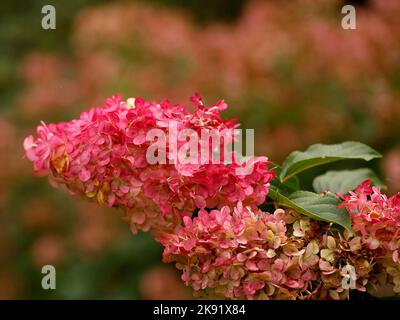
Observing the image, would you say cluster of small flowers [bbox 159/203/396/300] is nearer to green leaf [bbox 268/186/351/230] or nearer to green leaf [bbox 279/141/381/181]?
green leaf [bbox 268/186/351/230]

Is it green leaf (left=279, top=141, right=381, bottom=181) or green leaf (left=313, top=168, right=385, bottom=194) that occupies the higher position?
green leaf (left=279, top=141, right=381, bottom=181)

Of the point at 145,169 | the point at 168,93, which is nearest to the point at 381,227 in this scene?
the point at 145,169

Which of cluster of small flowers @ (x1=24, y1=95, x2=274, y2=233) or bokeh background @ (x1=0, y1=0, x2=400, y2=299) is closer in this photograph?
cluster of small flowers @ (x1=24, y1=95, x2=274, y2=233)

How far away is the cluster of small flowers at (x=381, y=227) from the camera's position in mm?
802

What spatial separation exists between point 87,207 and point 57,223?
202 mm

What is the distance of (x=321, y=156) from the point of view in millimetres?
963

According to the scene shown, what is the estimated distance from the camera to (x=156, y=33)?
2.46m

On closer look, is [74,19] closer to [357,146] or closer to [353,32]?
[353,32]

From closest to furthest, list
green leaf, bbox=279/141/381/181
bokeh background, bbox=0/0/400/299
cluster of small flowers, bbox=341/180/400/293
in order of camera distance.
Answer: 1. cluster of small flowers, bbox=341/180/400/293
2. green leaf, bbox=279/141/381/181
3. bokeh background, bbox=0/0/400/299

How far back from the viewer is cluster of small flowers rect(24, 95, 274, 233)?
33.6 inches

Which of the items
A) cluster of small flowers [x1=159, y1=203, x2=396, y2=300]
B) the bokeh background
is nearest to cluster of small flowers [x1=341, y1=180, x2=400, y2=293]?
cluster of small flowers [x1=159, y1=203, x2=396, y2=300]

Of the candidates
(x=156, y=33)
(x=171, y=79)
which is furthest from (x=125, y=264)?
(x=156, y=33)

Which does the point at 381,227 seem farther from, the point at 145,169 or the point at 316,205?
the point at 145,169

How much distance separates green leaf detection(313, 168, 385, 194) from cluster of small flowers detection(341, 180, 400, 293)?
0.60ft
